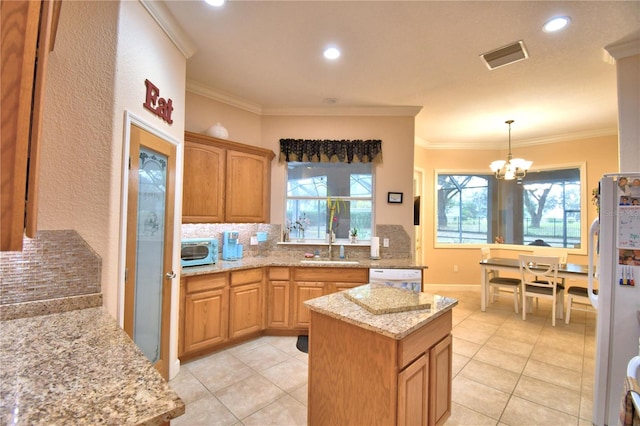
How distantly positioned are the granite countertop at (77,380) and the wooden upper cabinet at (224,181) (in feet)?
5.73

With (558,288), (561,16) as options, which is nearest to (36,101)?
(561,16)

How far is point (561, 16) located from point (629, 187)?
138 centimetres

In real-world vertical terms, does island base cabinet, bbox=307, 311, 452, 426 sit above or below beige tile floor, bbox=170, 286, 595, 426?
above

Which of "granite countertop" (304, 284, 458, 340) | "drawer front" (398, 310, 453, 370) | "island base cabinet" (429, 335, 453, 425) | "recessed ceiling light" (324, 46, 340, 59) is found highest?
"recessed ceiling light" (324, 46, 340, 59)

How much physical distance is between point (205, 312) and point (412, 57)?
3245 millimetres

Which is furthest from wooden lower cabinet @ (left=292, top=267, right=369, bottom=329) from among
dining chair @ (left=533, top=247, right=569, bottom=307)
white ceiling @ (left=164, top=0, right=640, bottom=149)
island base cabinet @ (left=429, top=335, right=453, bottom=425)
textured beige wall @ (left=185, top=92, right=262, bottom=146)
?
dining chair @ (left=533, top=247, right=569, bottom=307)

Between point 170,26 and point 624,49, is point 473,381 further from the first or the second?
point 170,26

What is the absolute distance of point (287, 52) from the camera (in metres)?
2.66

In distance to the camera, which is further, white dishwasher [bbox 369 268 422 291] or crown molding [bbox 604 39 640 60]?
white dishwasher [bbox 369 268 422 291]

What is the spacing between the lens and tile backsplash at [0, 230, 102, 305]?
1370 millimetres

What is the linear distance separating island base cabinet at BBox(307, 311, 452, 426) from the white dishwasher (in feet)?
4.43

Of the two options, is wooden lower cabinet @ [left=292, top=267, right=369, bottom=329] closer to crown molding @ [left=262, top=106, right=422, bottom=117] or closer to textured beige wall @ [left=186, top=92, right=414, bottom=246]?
textured beige wall @ [left=186, top=92, right=414, bottom=246]

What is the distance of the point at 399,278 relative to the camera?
316cm

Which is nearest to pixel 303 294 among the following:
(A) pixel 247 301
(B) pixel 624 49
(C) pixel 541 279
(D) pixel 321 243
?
(A) pixel 247 301
